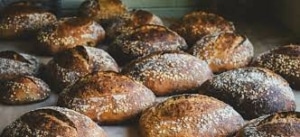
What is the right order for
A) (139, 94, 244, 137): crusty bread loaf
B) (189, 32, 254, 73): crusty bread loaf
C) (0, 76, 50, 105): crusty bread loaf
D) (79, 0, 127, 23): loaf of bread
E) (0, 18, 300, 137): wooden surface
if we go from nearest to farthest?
(139, 94, 244, 137): crusty bread loaf, (0, 18, 300, 137): wooden surface, (0, 76, 50, 105): crusty bread loaf, (189, 32, 254, 73): crusty bread loaf, (79, 0, 127, 23): loaf of bread

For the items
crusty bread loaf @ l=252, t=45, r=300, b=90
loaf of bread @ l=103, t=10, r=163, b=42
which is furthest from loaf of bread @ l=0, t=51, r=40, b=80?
crusty bread loaf @ l=252, t=45, r=300, b=90

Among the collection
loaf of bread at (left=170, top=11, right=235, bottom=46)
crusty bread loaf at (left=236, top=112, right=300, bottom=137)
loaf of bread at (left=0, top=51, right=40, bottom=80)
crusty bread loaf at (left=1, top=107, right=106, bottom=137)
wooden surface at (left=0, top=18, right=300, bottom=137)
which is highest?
crusty bread loaf at (left=236, top=112, right=300, bottom=137)

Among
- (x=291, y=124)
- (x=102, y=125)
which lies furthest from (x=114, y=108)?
(x=291, y=124)

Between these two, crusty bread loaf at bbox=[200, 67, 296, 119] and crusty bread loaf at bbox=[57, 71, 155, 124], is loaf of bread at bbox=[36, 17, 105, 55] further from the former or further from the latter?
crusty bread loaf at bbox=[200, 67, 296, 119]

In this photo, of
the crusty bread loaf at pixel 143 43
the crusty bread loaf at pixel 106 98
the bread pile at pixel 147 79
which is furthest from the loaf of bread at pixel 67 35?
the crusty bread loaf at pixel 106 98

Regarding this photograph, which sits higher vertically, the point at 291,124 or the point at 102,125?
the point at 291,124

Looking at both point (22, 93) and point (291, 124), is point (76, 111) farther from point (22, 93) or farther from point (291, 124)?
point (291, 124)

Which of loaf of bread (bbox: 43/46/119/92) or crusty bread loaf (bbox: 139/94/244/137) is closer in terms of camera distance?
crusty bread loaf (bbox: 139/94/244/137)
